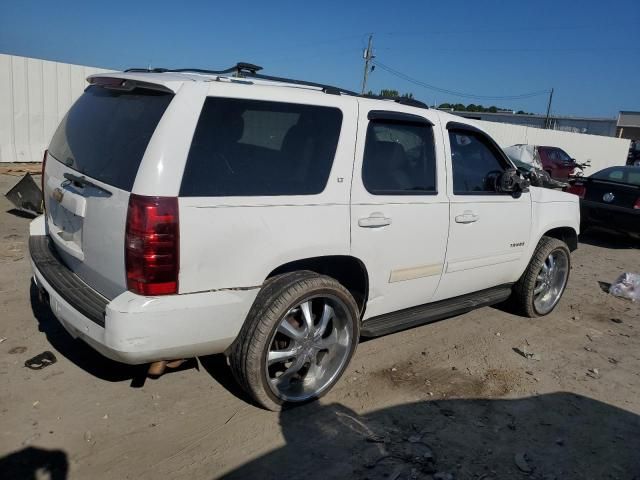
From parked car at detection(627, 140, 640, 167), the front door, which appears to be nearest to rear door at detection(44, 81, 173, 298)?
the front door

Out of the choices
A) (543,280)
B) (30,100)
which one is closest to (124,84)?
(543,280)

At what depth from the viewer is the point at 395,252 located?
140 inches

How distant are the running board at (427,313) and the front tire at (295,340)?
0.80ft

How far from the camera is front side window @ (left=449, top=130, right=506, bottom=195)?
408 centimetres

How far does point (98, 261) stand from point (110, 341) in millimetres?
466

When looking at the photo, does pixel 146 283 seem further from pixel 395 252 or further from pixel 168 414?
pixel 395 252

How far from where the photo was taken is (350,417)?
328 centimetres

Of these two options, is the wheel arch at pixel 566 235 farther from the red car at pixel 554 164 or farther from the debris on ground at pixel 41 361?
the red car at pixel 554 164

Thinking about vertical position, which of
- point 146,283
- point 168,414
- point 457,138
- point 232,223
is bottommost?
point 168,414

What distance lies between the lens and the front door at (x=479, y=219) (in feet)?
13.2

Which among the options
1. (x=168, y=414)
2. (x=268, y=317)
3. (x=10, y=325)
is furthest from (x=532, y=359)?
(x=10, y=325)

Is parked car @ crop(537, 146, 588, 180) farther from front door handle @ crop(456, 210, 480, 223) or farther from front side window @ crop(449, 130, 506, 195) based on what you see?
front door handle @ crop(456, 210, 480, 223)

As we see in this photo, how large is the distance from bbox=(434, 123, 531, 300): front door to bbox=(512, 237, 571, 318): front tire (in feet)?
1.22

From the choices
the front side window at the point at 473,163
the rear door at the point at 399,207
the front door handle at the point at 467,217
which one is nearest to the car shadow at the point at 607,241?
the front side window at the point at 473,163
